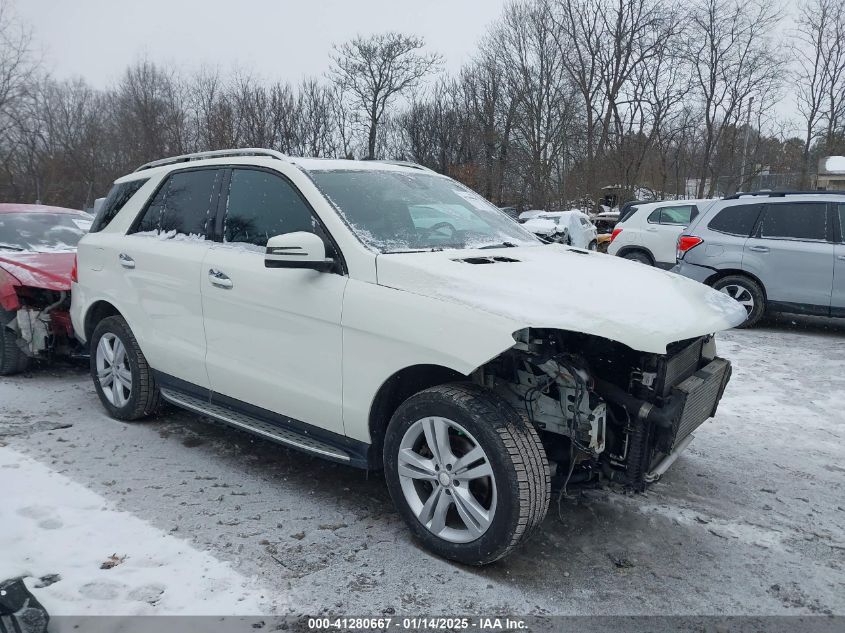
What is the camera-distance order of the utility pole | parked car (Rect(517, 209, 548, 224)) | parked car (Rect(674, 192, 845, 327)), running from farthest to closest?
the utility pole
parked car (Rect(517, 209, 548, 224))
parked car (Rect(674, 192, 845, 327))

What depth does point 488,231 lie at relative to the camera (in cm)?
398

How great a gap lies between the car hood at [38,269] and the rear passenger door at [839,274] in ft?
27.5

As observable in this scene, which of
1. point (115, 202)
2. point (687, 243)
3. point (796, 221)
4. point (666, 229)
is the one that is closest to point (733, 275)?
point (687, 243)

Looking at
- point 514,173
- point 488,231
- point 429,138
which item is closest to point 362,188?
point 488,231

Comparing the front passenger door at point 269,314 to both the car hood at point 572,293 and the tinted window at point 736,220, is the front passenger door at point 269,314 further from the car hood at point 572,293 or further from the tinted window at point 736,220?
the tinted window at point 736,220

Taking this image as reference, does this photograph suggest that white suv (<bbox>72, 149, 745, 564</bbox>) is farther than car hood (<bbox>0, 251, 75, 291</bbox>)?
No

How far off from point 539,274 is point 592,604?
4.81 feet

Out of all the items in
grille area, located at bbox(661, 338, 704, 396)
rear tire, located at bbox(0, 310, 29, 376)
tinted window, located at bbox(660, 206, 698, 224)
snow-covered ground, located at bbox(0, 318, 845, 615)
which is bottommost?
snow-covered ground, located at bbox(0, 318, 845, 615)

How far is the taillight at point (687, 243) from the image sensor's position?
347 inches

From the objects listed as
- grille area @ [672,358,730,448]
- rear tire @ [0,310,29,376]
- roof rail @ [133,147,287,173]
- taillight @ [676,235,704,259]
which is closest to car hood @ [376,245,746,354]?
grille area @ [672,358,730,448]

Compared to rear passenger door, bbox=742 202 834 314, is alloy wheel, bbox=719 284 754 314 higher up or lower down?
lower down

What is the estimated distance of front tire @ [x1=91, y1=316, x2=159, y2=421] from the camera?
455 centimetres


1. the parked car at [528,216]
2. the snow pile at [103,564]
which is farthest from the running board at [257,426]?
the parked car at [528,216]

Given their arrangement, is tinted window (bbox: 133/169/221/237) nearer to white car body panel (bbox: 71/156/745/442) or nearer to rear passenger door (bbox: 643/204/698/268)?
white car body panel (bbox: 71/156/745/442)
